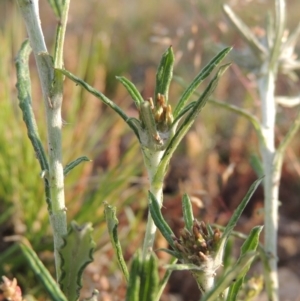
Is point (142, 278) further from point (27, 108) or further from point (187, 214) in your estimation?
point (27, 108)

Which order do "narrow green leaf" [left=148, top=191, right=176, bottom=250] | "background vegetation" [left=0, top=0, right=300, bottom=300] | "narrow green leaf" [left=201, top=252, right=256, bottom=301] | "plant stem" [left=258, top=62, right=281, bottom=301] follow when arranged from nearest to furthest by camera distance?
"narrow green leaf" [left=201, top=252, right=256, bottom=301] → "narrow green leaf" [left=148, top=191, right=176, bottom=250] → "plant stem" [left=258, top=62, right=281, bottom=301] → "background vegetation" [left=0, top=0, right=300, bottom=300]

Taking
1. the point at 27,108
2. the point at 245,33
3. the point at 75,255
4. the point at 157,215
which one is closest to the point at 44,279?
the point at 75,255

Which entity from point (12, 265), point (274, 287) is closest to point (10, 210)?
point (12, 265)

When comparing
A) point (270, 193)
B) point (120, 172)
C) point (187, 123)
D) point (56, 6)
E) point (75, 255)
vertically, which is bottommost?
point (120, 172)

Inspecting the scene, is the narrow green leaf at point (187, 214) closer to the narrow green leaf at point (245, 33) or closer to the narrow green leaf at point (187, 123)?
the narrow green leaf at point (187, 123)

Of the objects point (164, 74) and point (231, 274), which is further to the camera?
point (164, 74)

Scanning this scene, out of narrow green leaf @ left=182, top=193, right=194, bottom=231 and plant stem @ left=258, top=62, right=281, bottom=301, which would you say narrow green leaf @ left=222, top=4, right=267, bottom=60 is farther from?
narrow green leaf @ left=182, top=193, right=194, bottom=231

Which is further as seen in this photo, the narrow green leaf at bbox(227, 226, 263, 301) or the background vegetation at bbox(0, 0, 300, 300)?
the background vegetation at bbox(0, 0, 300, 300)

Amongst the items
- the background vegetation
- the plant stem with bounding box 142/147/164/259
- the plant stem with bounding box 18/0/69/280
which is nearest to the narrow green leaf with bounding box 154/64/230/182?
the plant stem with bounding box 142/147/164/259
